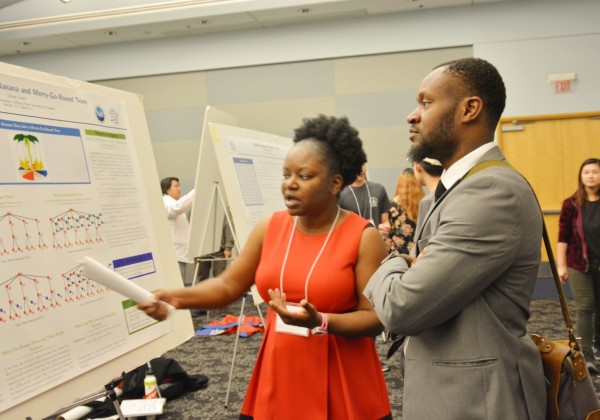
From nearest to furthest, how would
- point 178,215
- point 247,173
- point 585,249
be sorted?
1. point 247,173
2. point 585,249
3. point 178,215

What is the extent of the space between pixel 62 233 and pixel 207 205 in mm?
2760

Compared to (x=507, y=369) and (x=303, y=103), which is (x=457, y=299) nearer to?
(x=507, y=369)

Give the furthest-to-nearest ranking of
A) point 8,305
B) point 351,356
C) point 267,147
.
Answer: point 267,147
point 351,356
point 8,305

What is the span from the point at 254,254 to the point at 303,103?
6.66 meters

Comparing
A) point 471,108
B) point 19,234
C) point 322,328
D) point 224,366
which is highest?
point 471,108

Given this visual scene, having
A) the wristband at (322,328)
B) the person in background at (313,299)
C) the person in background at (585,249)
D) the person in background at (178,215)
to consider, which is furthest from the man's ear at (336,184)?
the person in background at (178,215)

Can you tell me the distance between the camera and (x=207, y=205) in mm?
4398

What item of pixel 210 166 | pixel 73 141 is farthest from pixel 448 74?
pixel 210 166

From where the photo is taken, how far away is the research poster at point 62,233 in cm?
147

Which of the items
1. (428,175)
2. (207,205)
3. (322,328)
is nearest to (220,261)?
(207,205)

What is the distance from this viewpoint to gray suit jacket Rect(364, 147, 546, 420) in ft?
3.65

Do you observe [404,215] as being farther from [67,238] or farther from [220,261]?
[67,238]

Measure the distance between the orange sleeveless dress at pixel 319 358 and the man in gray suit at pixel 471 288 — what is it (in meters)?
0.33

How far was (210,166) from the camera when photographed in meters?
4.17
